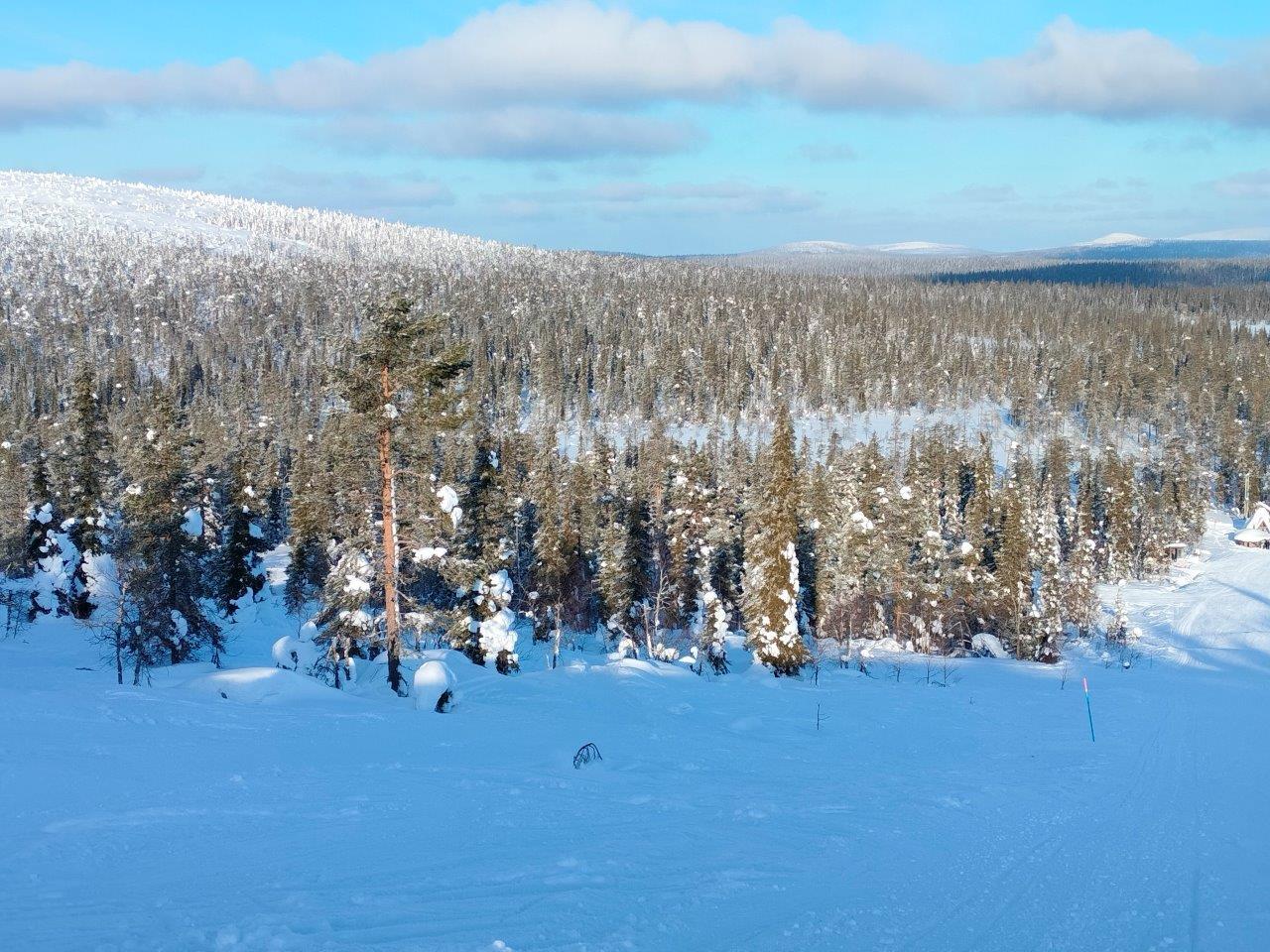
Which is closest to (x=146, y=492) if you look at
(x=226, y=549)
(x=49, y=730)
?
(x=226, y=549)

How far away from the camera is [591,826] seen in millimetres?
8648

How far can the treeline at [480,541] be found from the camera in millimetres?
17312

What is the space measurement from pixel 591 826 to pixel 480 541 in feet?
66.0

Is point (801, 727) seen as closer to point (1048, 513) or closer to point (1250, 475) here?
point (1048, 513)

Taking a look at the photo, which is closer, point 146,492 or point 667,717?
point 667,717

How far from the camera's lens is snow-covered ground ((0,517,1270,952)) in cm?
638

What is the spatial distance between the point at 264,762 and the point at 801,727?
9.63 meters

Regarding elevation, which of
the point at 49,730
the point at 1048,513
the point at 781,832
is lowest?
the point at 1048,513

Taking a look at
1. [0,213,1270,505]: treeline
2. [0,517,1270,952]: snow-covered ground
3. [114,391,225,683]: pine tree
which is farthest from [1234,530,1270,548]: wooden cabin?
[114,391,225,683]: pine tree

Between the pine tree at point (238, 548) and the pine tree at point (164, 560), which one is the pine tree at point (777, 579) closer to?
the pine tree at point (164, 560)

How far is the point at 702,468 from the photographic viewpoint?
4966cm

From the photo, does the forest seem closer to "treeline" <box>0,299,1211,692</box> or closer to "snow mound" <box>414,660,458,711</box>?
"treeline" <box>0,299,1211,692</box>

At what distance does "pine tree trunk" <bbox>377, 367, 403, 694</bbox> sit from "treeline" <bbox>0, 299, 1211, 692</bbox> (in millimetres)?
42

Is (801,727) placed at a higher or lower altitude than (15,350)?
lower
